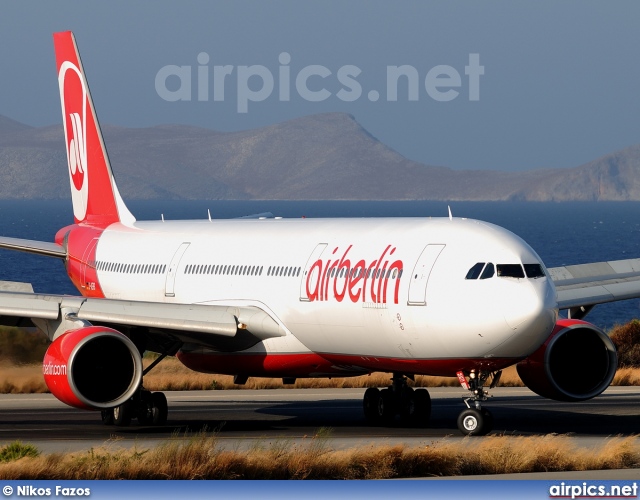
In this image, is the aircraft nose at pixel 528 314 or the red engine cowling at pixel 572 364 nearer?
the aircraft nose at pixel 528 314

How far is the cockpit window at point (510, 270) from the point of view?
23.9 metres

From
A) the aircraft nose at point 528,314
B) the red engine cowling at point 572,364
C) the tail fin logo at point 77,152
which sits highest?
the tail fin logo at point 77,152

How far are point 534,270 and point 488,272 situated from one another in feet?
2.75

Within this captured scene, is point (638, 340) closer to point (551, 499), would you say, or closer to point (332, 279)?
point (332, 279)

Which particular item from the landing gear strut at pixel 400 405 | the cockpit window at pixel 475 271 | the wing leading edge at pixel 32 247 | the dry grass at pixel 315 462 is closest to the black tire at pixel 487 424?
the cockpit window at pixel 475 271

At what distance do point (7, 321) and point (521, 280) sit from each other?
11.5 m

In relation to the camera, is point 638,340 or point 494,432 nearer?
point 494,432

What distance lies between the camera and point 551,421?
30.2m

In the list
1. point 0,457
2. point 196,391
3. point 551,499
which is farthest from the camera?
point 196,391

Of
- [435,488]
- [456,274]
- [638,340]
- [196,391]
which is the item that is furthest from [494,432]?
[638,340]

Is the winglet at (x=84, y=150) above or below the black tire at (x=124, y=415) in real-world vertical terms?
above

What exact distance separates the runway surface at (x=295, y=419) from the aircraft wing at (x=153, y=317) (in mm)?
1893

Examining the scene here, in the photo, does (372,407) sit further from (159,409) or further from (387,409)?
(159,409)

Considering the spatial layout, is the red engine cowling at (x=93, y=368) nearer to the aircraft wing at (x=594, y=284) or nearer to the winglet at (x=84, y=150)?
the aircraft wing at (x=594, y=284)
